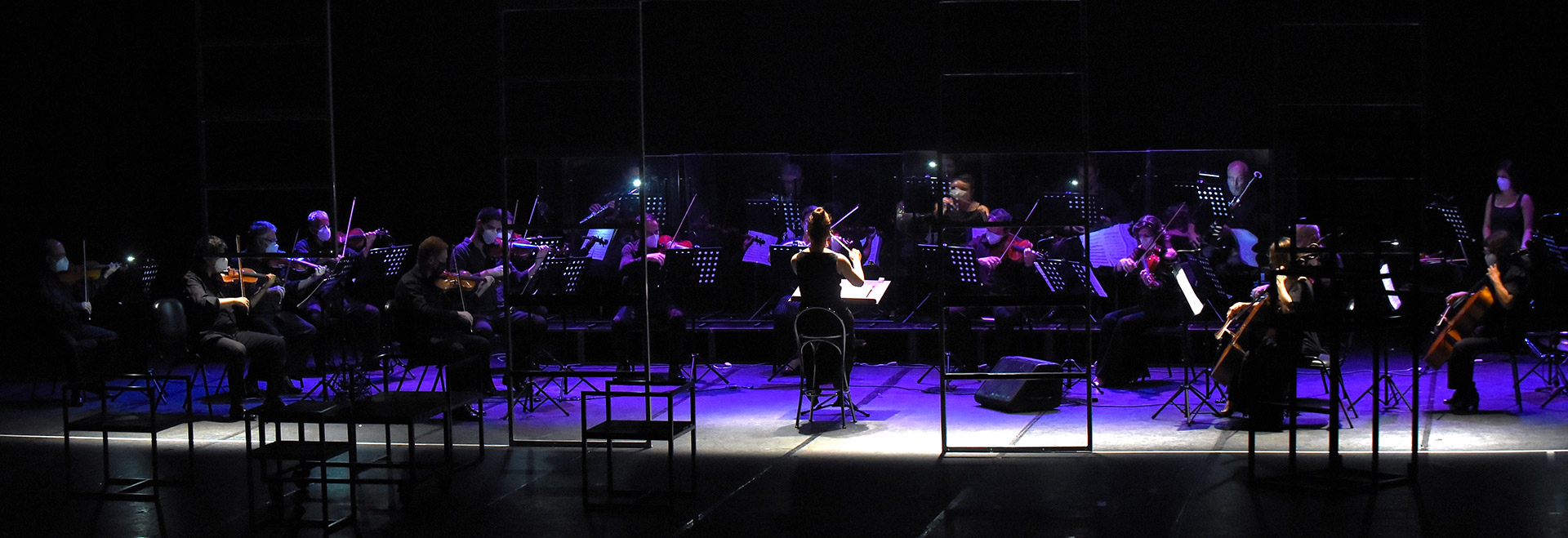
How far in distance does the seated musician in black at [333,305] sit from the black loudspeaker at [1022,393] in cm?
535

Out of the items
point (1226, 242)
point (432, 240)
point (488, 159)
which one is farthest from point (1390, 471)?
point (488, 159)

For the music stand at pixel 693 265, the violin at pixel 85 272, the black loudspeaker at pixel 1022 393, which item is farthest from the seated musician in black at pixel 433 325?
the black loudspeaker at pixel 1022 393

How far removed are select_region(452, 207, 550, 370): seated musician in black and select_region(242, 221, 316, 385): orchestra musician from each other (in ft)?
3.93

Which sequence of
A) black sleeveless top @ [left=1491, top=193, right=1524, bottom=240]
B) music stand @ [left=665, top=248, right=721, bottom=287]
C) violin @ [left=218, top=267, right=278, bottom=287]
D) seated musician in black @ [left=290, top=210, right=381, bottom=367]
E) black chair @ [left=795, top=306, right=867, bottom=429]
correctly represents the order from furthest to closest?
seated musician in black @ [left=290, top=210, right=381, bottom=367]
black sleeveless top @ [left=1491, top=193, right=1524, bottom=240]
music stand @ [left=665, top=248, right=721, bottom=287]
violin @ [left=218, top=267, right=278, bottom=287]
black chair @ [left=795, top=306, right=867, bottom=429]

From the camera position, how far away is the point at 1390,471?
593 cm

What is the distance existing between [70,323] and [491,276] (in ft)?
10.6

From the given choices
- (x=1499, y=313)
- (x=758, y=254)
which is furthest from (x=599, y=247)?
(x=1499, y=313)

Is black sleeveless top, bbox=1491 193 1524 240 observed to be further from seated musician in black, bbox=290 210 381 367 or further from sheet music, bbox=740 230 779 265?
seated musician in black, bbox=290 210 381 367

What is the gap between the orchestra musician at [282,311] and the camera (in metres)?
8.82

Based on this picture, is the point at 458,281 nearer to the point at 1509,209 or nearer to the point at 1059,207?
the point at 1059,207

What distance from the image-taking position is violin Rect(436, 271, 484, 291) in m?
A: 8.36

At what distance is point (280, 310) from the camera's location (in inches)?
380

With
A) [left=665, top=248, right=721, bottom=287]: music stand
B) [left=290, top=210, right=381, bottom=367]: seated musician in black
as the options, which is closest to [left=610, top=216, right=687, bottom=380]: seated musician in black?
[left=665, top=248, right=721, bottom=287]: music stand

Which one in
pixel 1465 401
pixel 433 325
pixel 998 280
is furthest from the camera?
pixel 998 280
